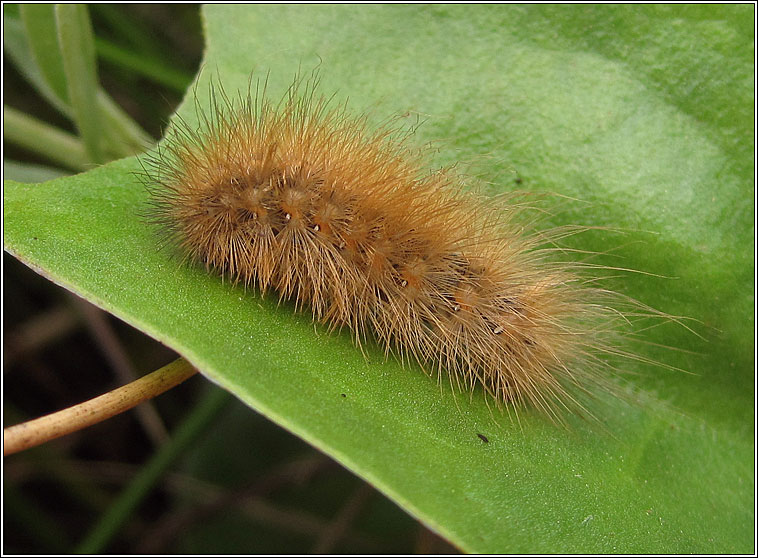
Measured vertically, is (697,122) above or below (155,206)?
above

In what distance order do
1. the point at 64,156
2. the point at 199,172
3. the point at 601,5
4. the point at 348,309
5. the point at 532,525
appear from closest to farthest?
the point at 532,525, the point at 348,309, the point at 199,172, the point at 601,5, the point at 64,156

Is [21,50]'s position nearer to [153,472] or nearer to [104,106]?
[104,106]

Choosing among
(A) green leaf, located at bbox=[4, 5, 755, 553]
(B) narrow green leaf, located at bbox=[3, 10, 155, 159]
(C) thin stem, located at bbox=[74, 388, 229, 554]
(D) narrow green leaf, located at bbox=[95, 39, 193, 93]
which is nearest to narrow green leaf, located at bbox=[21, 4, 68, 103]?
(B) narrow green leaf, located at bbox=[3, 10, 155, 159]

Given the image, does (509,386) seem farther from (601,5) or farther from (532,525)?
(601,5)

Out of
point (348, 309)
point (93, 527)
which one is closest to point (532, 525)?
point (348, 309)

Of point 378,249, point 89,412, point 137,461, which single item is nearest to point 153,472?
point 137,461

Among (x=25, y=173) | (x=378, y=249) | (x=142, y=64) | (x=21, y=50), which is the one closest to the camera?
(x=378, y=249)
